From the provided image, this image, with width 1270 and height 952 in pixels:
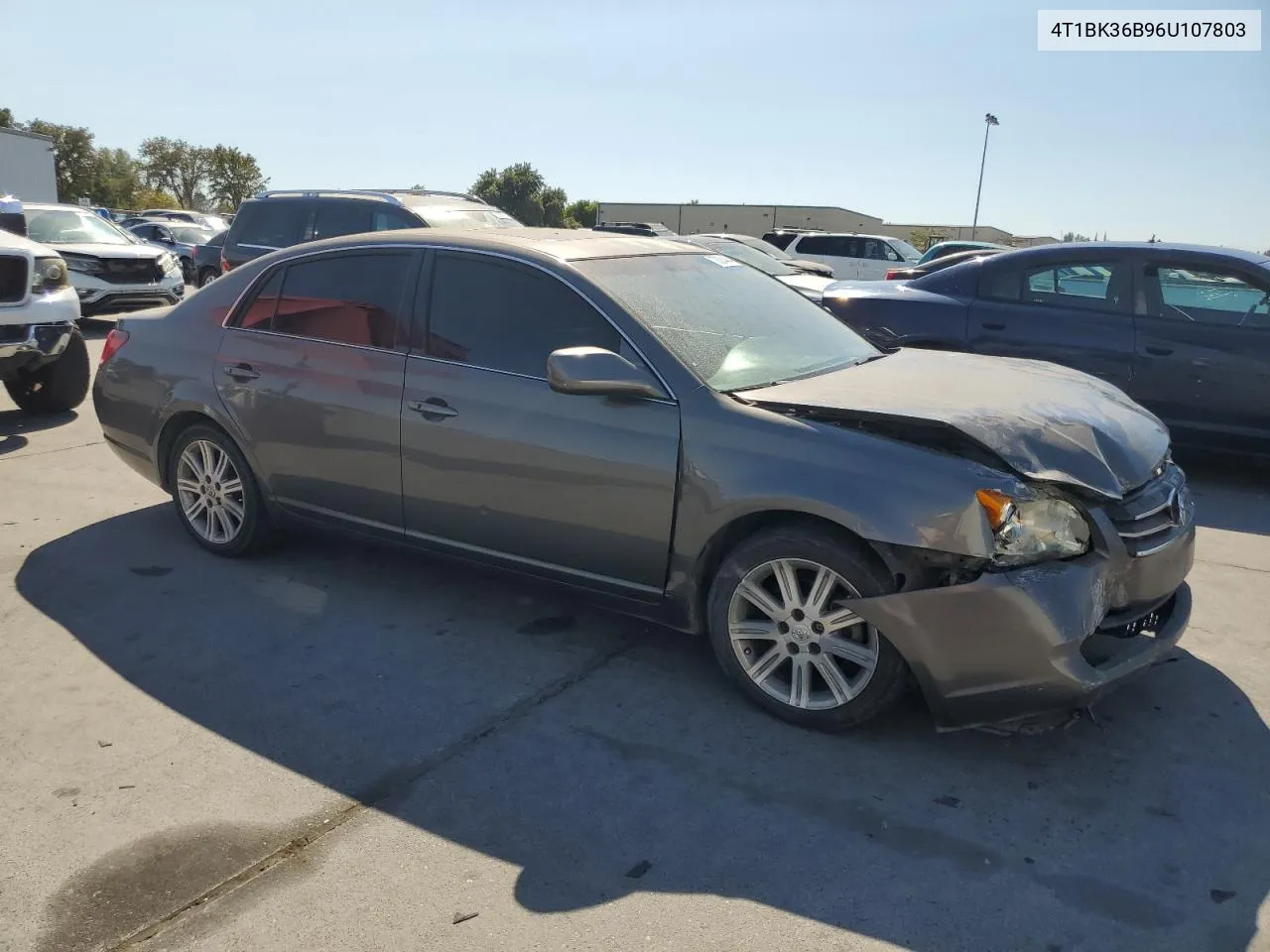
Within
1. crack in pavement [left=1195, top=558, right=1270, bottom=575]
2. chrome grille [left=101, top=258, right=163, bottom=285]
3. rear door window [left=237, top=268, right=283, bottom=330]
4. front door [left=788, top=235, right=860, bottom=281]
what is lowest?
crack in pavement [left=1195, top=558, right=1270, bottom=575]

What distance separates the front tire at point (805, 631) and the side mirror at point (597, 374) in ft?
2.27

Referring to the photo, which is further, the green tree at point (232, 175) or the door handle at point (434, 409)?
the green tree at point (232, 175)

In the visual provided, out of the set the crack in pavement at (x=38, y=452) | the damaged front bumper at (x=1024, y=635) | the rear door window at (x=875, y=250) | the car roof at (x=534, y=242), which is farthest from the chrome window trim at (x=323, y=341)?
the rear door window at (x=875, y=250)

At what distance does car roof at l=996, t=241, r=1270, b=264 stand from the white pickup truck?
717 centimetres

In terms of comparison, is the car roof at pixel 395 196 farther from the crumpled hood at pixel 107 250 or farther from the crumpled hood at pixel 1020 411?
the crumpled hood at pixel 1020 411

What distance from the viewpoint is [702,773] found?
3.37 metres

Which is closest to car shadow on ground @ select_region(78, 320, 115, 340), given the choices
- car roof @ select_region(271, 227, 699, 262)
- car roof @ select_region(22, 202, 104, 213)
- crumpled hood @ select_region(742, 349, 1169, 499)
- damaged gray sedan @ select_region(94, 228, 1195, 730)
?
car roof @ select_region(22, 202, 104, 213)

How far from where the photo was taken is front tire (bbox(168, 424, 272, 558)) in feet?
16.9

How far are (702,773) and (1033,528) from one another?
1.31 meters

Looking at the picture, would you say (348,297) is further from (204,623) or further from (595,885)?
(595,885)

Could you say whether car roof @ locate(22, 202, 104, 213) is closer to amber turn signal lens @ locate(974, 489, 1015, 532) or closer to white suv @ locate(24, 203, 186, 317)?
white suv @ locate(24, 203, 186, 317)

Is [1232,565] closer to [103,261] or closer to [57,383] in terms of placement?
[57,383]

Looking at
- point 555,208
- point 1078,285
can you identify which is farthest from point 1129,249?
point 555,208

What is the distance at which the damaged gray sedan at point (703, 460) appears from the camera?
3309mm
